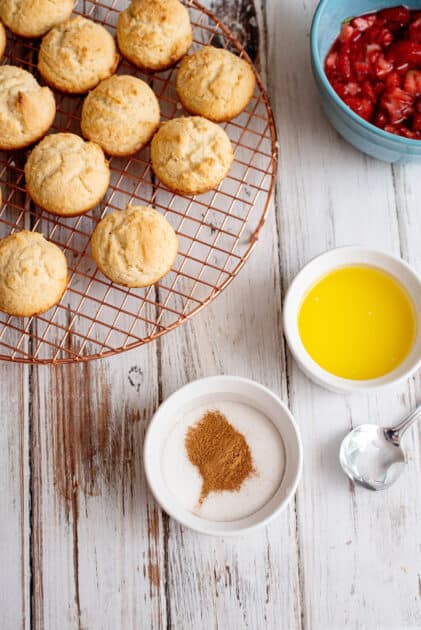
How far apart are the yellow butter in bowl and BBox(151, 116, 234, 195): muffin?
0.56 m

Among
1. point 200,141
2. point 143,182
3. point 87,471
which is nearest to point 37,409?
point 87,471

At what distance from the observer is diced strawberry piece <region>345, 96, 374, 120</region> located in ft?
8.56

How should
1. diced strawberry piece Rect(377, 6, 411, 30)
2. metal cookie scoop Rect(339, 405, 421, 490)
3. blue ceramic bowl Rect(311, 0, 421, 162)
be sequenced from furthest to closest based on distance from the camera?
diced strawberry piece Rect(377, 6, 411, 30) < metal cookie scoop Rect(339, 405, 421, 490) < blue ceramic bowl Rect(311, 0, 421, 162)

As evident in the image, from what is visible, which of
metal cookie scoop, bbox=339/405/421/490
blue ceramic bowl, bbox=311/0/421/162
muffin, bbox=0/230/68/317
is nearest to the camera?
muffin, bbox=0/230/68/317

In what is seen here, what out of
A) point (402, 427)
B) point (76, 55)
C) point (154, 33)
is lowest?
point (402, 427)

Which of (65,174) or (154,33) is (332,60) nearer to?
(154,33)

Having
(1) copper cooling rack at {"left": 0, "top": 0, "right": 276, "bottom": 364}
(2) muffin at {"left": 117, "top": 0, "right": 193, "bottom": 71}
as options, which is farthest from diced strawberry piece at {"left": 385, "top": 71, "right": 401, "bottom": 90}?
(2) muffin at {"left": 117, "top": 0, "right": 193, "bottom": 71}

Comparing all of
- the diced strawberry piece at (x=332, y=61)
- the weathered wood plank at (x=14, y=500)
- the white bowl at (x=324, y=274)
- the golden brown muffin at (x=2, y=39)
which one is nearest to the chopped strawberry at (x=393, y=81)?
the diced strawberry piece at (x=332, y=61)

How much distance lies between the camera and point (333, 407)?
267 centimetres

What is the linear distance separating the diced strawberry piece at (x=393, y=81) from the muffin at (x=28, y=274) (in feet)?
4.47

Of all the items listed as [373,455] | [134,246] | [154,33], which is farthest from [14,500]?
[154,33]

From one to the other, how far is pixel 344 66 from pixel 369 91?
144 millimetres

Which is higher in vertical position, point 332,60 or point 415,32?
point 415,32

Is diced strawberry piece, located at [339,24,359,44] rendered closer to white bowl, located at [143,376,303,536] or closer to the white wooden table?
the white wooden table
